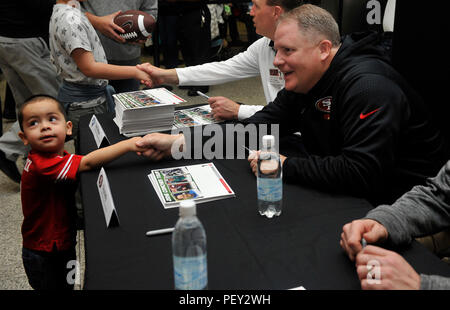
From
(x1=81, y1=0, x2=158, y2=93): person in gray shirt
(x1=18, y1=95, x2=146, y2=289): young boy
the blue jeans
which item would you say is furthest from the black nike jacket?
(x1=81, y1=0, x2=158, y2=93): person in gray shirt

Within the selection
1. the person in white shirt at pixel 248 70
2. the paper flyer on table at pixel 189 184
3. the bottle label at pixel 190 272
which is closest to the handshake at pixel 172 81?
the person in white shirt at pixel 248 70

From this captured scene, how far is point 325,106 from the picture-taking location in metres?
1.55

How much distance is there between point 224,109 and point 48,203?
86 centimetres

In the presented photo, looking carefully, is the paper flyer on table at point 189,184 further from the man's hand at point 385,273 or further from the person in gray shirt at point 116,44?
the person in gray shirt at point 116,44

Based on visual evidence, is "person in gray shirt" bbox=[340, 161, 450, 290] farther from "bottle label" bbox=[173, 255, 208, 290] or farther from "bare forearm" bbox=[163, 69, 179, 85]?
"bare forearm" bbox=[163, 69, 179, 85]

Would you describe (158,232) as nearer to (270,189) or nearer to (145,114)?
(270,189)

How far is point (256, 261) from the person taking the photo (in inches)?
39.6

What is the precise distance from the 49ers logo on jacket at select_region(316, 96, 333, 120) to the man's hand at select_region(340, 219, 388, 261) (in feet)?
1.89

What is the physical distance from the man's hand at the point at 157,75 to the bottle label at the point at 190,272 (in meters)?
1.62

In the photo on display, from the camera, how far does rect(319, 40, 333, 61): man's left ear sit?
149cm

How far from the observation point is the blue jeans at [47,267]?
59.3 inches

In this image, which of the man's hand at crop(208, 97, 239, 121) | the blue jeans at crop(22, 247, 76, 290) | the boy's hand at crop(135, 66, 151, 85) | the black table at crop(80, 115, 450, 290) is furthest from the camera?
the boy's hand at crop(135, 66, 151, 85)
